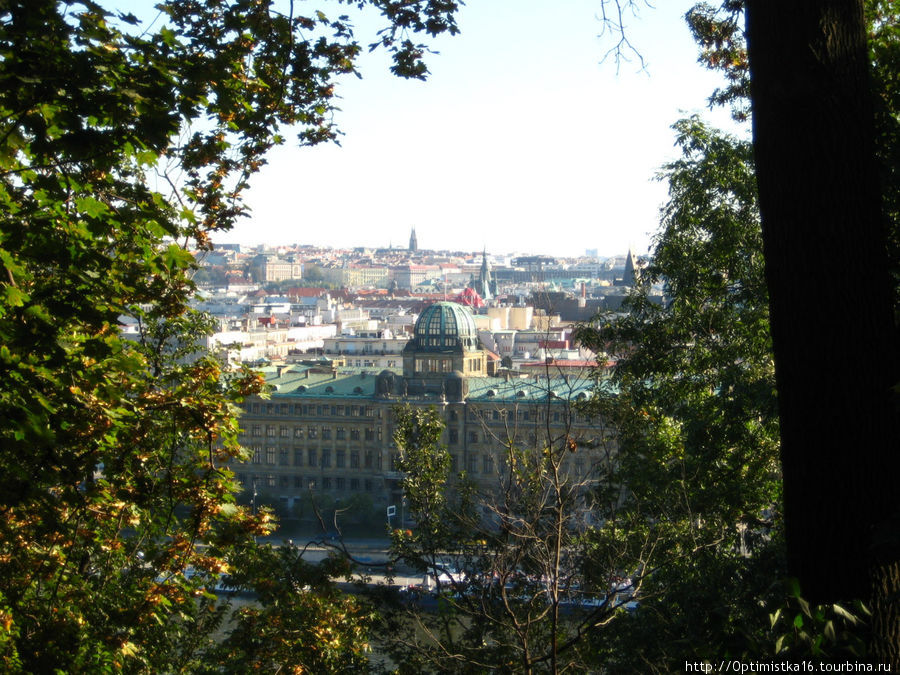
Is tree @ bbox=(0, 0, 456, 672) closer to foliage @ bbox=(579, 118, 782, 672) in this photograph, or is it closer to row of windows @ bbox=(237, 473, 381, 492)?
foliage @ bbox=(579, 118, 782, 672)

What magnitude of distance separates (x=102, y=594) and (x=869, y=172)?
19.0 ft

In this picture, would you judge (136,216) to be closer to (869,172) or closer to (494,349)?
(869,172)

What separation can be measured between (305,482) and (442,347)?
9.40 meters

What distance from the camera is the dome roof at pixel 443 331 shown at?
5191 cm

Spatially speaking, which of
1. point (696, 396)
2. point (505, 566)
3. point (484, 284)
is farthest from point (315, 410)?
point (484, 284)

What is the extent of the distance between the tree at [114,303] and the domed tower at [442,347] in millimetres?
42082

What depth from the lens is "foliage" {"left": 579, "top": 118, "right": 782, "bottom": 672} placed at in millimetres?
9898

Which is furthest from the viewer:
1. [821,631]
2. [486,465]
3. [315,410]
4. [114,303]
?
[315,410]

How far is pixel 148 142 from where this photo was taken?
473 cm

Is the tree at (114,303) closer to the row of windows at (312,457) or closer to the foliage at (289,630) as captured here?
the foliage at (289,630)

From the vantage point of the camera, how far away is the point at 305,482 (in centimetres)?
4997

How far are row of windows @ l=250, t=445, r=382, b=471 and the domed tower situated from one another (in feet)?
15.3

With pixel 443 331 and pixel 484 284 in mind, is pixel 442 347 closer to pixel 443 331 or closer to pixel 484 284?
pixel 443 331

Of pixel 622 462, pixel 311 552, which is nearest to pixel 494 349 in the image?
pixel 311 552
